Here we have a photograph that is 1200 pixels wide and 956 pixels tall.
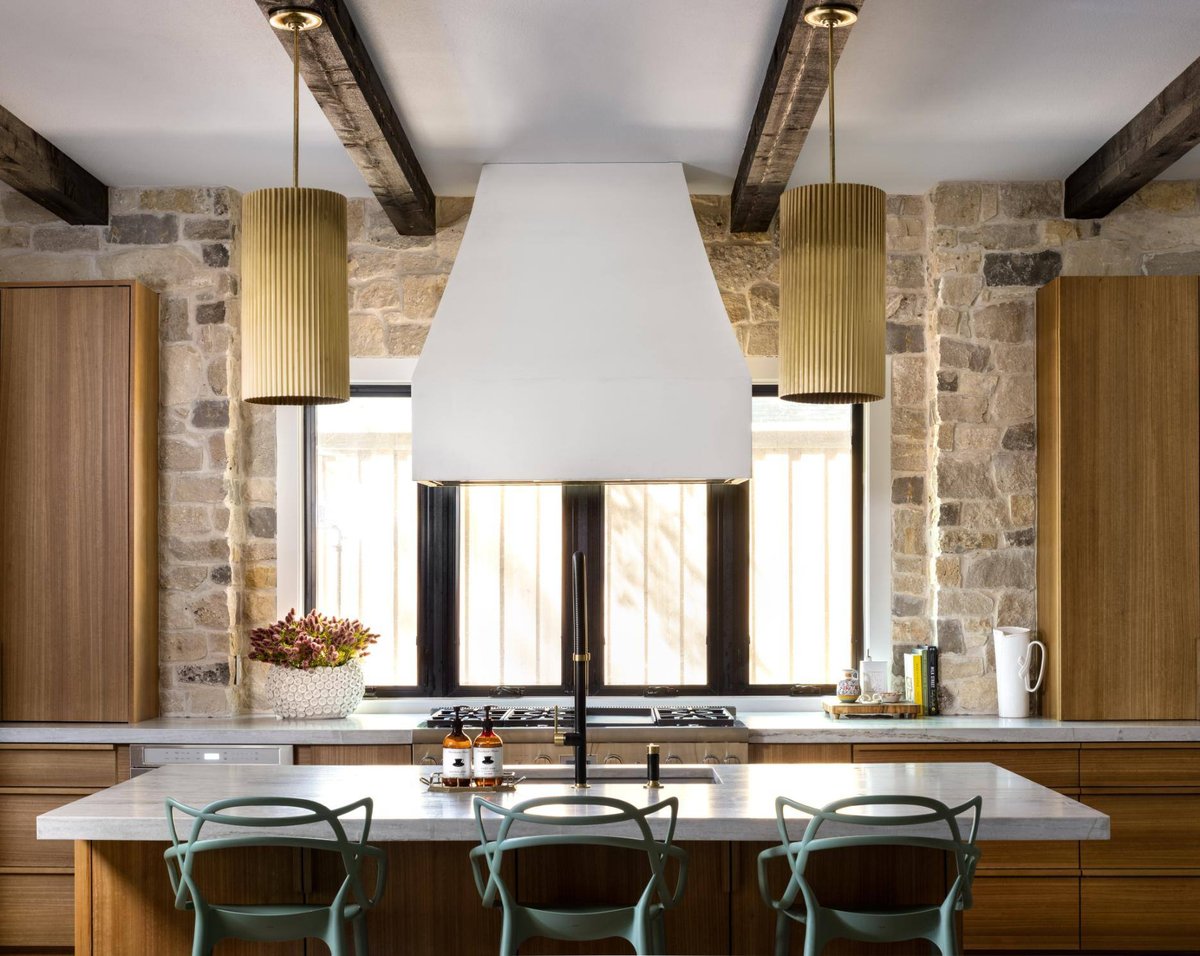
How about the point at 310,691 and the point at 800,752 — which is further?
the point at 310,691

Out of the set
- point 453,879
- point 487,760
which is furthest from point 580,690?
point 453,879

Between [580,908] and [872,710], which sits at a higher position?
[872,710]

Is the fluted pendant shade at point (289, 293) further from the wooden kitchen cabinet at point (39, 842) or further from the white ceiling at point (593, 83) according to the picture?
the wooden kitchen cabinet at point (39, 842)

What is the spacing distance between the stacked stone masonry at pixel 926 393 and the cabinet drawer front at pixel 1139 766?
1.72ft

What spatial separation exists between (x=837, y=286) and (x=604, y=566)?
210 cm

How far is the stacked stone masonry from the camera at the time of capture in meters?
4.77

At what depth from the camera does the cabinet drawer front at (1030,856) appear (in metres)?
4.23

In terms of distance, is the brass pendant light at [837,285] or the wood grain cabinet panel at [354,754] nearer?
the brass pendant light at [837,285]

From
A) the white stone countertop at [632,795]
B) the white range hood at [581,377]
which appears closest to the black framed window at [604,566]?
the white range hood at [581,377]

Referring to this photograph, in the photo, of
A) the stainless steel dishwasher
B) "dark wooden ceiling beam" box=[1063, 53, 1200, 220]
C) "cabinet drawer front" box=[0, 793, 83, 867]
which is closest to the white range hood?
the stainless steel dishwasher

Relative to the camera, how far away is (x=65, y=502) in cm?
450

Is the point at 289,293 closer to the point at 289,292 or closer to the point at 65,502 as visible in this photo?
the point at 289,292

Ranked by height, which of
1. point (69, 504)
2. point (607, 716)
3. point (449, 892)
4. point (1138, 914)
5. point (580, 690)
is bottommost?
point (1138, 914)

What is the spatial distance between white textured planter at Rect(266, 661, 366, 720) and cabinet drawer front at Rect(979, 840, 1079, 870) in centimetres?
243
